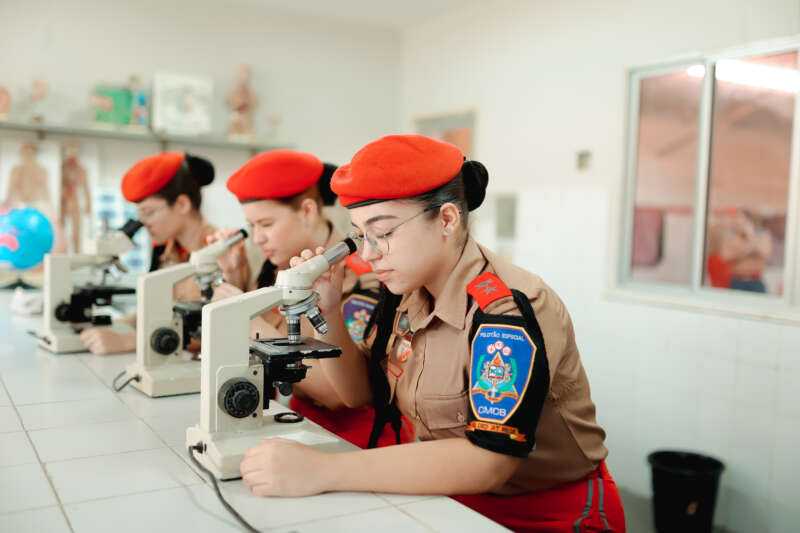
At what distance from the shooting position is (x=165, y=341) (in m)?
2.17

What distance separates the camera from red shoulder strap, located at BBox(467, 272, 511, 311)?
1.47m

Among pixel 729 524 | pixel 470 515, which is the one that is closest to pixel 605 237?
pixel 729 524

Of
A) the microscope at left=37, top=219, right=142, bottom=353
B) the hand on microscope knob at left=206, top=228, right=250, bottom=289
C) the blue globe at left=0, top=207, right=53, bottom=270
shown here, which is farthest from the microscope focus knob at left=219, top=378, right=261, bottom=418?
the blue globe at left=0, top=207, right=53, bottom=270

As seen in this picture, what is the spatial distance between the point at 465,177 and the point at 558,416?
1.95 ft

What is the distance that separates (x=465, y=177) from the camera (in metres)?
1.60

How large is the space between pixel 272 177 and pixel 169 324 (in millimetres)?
584

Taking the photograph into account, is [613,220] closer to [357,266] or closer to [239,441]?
[357,266]

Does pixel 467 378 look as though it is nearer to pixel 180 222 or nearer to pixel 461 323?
pixel 461 323

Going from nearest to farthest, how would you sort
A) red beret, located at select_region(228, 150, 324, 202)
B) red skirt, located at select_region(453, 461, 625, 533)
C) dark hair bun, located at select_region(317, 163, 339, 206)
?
red skirt, located at select_region(453, 461, 625, 533)
red beret, located at select_region(228, 150, 324, 202)
dark hair bun, located at select_region(317, 163, 339, 206)

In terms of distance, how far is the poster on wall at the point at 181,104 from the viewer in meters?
5.26

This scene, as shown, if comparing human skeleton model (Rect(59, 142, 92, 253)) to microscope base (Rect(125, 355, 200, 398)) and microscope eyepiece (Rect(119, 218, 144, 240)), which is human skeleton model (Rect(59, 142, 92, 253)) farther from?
microscope base (Rect(125, 355, 200, 398))

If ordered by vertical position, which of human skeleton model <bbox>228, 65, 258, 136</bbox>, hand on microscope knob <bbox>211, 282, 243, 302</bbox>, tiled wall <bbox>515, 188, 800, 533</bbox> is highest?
human skeleton model <bbox>228, 65, 258, 136</bbox>

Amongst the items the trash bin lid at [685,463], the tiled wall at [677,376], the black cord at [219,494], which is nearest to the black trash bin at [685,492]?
the trash bin lid at [685,463]

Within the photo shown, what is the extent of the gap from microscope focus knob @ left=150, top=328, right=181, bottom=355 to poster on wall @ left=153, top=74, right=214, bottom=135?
3459 mm
